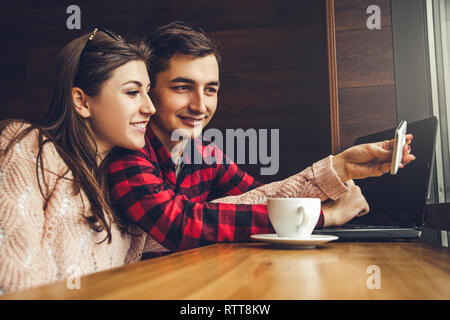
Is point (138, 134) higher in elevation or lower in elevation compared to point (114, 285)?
higher

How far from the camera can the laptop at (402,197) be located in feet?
2.77

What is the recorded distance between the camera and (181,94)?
128 centimetres

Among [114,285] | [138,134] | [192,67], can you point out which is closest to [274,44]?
[192,67]

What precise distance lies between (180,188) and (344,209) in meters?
0.57

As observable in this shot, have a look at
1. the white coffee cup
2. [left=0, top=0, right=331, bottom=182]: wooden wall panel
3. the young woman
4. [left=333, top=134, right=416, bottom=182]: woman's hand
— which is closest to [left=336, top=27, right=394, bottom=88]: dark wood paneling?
[left=0, top=0, right=331, bottom=182]: wooden wall panel

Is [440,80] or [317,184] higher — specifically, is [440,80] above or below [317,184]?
above

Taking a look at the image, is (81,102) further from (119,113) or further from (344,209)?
(344,209)

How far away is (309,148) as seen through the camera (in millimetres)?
1687

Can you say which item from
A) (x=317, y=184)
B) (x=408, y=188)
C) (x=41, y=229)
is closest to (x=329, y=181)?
(x=317, y=184)

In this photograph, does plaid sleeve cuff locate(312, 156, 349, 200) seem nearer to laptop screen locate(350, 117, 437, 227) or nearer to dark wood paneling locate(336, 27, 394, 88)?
laptop screen locate(350, 117, 437, 227)

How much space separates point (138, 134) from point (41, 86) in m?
1.22
